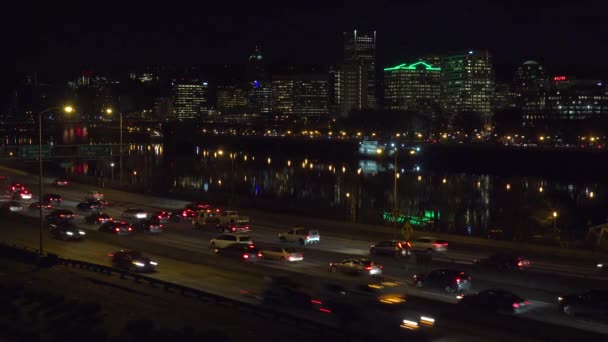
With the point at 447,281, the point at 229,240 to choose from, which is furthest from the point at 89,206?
the point at 447,281

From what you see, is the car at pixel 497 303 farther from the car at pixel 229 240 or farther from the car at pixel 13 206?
the car at pixel 13 206

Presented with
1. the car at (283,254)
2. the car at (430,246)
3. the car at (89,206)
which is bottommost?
the car at (430,246)

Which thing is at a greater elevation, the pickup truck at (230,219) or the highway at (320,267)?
the pickup truck at (230,219)

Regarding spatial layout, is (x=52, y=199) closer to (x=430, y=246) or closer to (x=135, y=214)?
(x=135, y=214)

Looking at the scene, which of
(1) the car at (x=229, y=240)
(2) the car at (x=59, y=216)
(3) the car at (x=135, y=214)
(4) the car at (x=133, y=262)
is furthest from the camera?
(3) the car at (x=135, y=214)

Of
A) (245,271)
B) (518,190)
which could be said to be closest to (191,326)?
(245,271)

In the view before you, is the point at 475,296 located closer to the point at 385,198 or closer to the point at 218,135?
the point at 385,198

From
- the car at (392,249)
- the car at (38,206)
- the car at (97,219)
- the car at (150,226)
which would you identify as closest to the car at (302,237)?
the car at (392,249)
